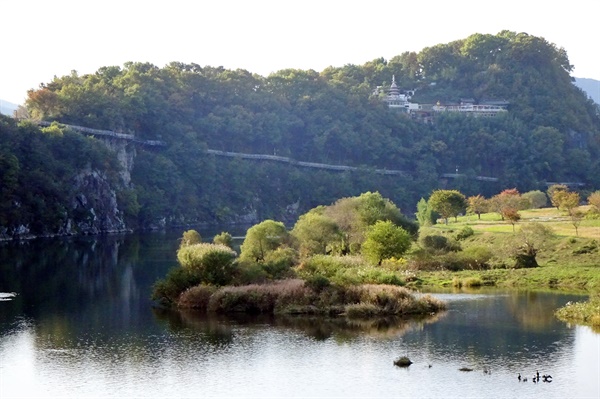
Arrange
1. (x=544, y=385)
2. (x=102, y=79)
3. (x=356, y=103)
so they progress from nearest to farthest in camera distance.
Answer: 1. (x=544, y=385)
2. (x=102, y=79)
3. (x=356, y=103)

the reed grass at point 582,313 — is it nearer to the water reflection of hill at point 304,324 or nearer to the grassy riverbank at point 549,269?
the grassy riverbank at point 549,269

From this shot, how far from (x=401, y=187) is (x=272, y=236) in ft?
341

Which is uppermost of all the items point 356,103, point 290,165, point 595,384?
point 356,103

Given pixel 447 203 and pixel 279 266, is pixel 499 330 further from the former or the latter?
pixel 447 203

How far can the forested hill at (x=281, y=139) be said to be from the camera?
149 m

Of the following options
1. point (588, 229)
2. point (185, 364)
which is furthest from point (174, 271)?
point (588, 229)

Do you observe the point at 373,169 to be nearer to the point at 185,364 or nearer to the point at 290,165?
the point at 290,165

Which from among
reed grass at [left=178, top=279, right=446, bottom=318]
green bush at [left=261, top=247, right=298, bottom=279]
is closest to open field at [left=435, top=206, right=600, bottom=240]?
green bush at [left=261, top=247, right=298, bottom=279]

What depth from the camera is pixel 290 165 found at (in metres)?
174

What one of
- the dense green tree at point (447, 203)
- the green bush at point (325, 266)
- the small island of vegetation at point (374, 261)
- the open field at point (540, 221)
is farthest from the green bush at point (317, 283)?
the dense green tree at point (447, 203)

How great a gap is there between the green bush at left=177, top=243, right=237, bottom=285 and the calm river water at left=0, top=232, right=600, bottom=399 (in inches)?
127

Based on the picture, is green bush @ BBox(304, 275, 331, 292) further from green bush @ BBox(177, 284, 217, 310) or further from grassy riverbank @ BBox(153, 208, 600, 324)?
green bush @ BBox(177, 284, 217, 310)

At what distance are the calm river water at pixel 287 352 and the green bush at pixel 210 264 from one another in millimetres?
3235

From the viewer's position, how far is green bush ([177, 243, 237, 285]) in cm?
5397
